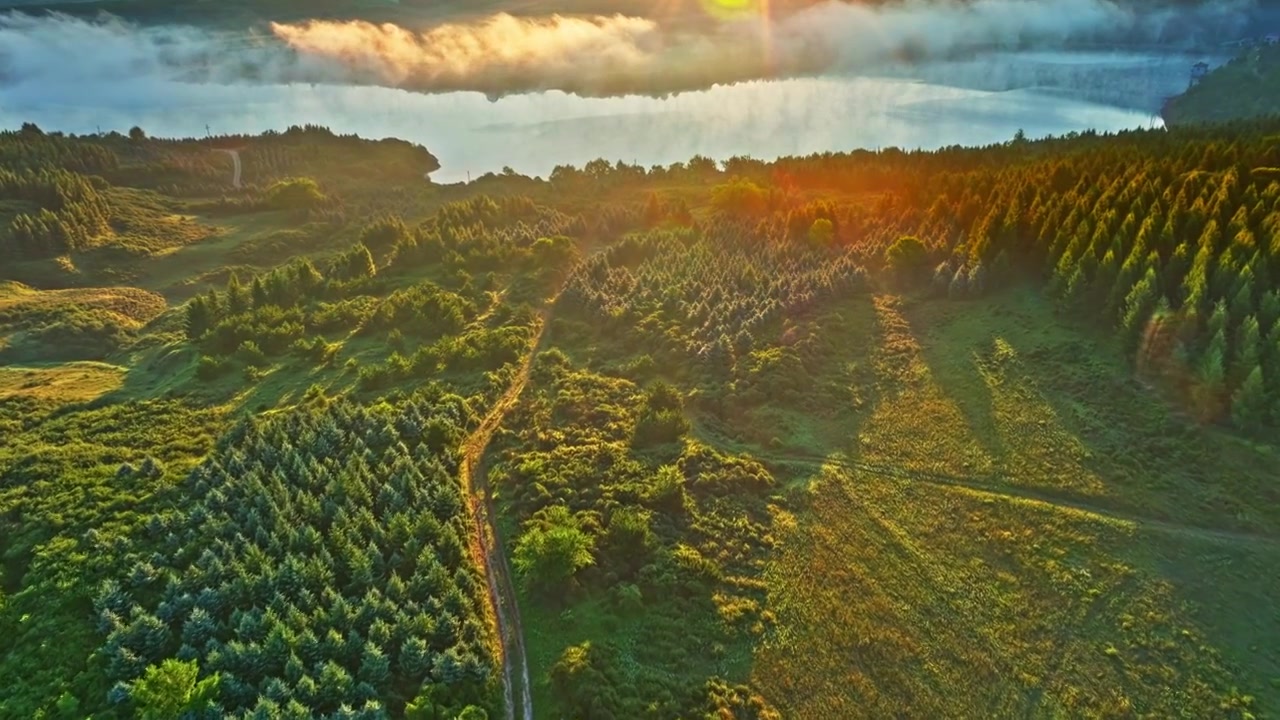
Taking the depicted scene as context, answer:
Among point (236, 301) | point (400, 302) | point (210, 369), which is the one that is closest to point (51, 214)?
point (236, 301)

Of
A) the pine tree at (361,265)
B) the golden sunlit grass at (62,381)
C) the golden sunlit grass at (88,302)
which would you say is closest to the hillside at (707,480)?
→ the golden sunlit grass at (62,381)

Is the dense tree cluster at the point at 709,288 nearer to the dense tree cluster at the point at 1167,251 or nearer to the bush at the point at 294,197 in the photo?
the dense tree cluster at the point at 1167,251

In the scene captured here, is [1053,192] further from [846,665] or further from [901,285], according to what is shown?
[846,665]

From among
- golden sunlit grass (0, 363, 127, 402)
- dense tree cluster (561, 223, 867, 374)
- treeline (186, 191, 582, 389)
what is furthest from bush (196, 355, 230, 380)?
dense tree cluster (561, 223, 867, 374)

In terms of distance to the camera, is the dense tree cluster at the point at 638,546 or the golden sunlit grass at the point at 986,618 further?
the dense tree cluster at the point at 638,546

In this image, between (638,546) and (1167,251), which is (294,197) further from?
(1167,251)
